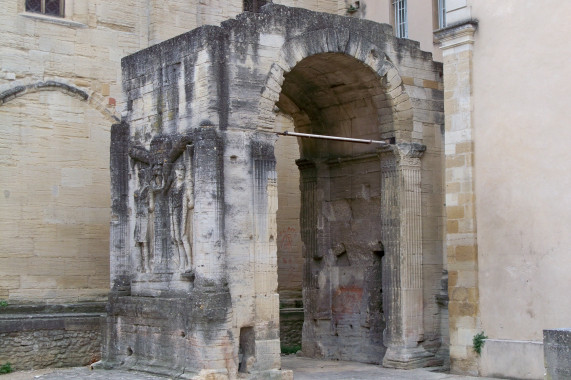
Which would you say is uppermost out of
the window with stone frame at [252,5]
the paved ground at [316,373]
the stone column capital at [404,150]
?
the window with stone frame at [252,5]

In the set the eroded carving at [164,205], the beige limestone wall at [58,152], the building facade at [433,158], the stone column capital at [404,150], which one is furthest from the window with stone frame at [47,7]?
the stone column capital at [404,150]

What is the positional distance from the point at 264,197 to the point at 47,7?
19.0 ft

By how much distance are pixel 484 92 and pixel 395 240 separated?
247cm

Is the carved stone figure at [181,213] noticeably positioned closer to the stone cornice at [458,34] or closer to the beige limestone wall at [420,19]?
the stone cornice at [458,34]

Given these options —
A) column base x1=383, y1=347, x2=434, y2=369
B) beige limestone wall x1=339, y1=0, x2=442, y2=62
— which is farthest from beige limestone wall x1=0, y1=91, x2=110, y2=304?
beige limestone wall x1=339, y1=0, x2=442, y2=62

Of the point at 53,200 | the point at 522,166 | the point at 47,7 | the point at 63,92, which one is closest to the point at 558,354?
the point at 522,166

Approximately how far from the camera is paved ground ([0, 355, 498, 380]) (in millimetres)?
11828

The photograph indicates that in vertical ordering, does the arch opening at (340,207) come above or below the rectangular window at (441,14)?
below

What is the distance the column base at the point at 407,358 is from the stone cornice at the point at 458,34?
4.26 meters

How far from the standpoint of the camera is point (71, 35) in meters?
14.8

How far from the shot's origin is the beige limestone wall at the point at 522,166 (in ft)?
36.0

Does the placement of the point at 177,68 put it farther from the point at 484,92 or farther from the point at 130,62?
the point at 484,92

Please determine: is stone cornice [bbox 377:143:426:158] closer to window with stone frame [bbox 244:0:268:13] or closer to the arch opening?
the arch opening

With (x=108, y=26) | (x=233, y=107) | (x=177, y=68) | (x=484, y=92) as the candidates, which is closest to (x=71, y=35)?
(x=108, y=26)
